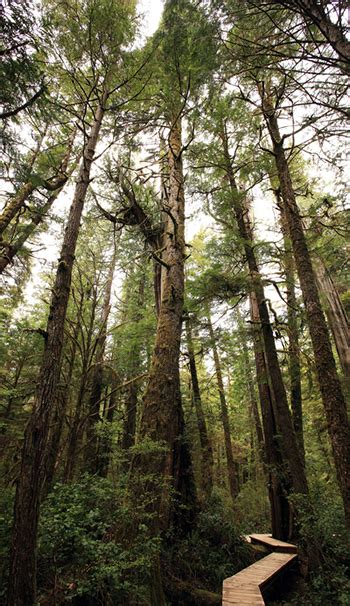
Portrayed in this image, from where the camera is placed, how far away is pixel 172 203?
7.11 metres

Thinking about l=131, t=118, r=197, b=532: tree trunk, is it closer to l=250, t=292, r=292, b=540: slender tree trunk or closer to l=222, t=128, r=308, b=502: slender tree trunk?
l=222, t=128, r=308, b=502: slender tree trunk

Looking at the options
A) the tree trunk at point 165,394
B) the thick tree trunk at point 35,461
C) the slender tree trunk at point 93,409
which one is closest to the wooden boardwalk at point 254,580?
the tree trunk at point 165,394

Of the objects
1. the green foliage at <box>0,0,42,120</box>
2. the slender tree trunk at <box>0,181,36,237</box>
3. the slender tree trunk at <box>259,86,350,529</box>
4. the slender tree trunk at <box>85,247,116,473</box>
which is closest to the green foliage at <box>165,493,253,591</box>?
the slender tree trunk at <box>85,247,116,473</box>

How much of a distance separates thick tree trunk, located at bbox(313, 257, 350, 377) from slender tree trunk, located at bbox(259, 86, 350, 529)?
9.97 ft

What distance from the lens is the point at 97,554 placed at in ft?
10.1

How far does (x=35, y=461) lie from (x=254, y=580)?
465cm

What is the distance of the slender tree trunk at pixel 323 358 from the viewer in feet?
14.0

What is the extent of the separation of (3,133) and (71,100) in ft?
13.9

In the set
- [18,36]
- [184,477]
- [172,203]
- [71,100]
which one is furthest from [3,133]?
[184,477]

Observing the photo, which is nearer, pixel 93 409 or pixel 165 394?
pixel 165 394

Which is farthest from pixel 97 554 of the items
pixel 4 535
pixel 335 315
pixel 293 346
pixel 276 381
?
pixel 335 315

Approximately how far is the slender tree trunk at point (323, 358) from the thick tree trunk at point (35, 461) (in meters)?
4.13

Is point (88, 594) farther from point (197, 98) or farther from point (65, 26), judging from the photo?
point (65, 26)

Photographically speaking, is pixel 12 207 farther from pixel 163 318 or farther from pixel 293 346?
pixel 293 346
